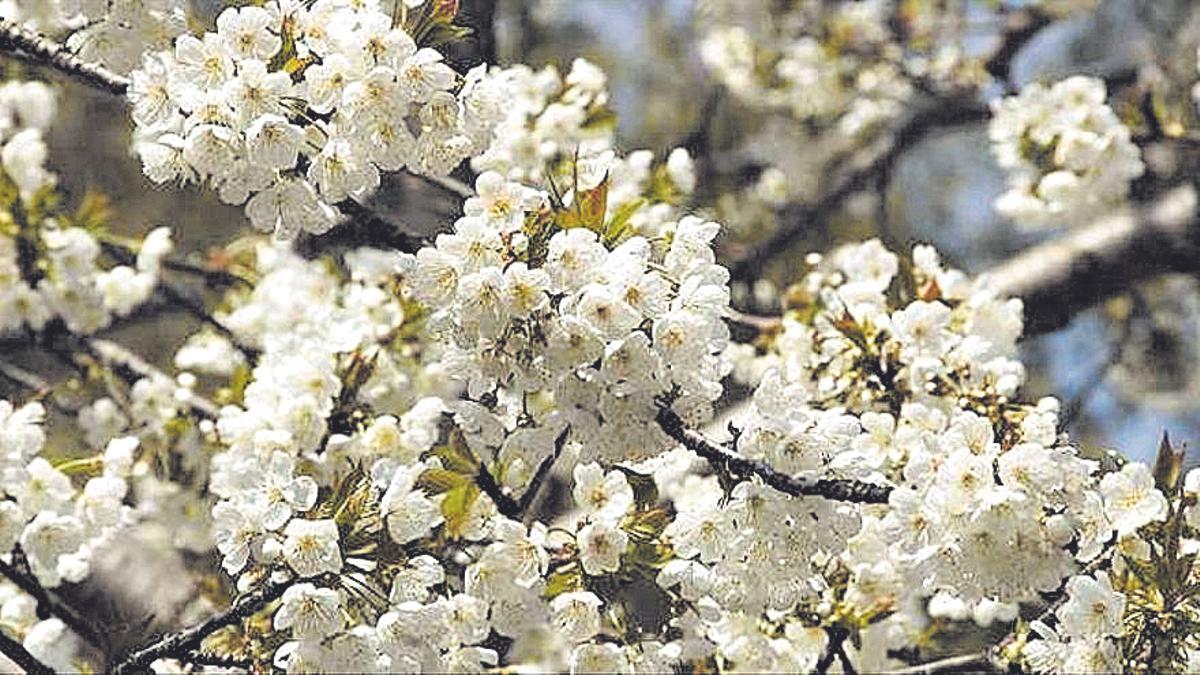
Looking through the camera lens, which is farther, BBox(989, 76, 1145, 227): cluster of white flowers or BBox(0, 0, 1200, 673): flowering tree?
BBox(989, 76, 1145, 227): cluster of white flowers

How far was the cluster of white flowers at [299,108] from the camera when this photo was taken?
1.85 meters

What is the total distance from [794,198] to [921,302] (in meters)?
3.56

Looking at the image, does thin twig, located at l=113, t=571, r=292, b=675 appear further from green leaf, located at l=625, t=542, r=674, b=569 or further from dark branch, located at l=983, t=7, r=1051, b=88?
dark branch, located at l=983, t=7, r=1051, b=88

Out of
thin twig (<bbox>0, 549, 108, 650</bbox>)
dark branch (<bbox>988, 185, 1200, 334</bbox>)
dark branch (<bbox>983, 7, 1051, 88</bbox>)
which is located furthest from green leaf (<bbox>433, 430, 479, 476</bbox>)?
dark branch (<bbox>983, 7, 1051, 88</bbox>)

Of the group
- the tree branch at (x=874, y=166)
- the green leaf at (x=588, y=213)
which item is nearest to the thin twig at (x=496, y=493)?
the green leaf at (x=588, y=213)

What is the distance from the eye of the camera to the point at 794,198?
6.02 metres

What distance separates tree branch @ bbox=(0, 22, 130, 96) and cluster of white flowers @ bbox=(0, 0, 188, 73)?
2 cm

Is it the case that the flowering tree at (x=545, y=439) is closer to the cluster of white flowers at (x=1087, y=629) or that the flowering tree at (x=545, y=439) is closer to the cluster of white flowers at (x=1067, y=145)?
the cluster of white flowers at (x=1087, y=629)

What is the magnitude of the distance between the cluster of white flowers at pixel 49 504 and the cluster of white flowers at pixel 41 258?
0.83 metres

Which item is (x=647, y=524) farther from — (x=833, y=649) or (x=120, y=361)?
(x=120, y=361)

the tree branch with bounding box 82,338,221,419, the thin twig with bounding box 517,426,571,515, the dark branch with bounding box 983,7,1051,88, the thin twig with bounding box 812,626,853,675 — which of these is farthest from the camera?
the dark branch with bounding box 983,7,1051,88

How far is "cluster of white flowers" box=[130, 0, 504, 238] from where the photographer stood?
6.08 ft

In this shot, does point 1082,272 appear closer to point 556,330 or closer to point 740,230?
point 740,230

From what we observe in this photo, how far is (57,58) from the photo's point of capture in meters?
2.21
